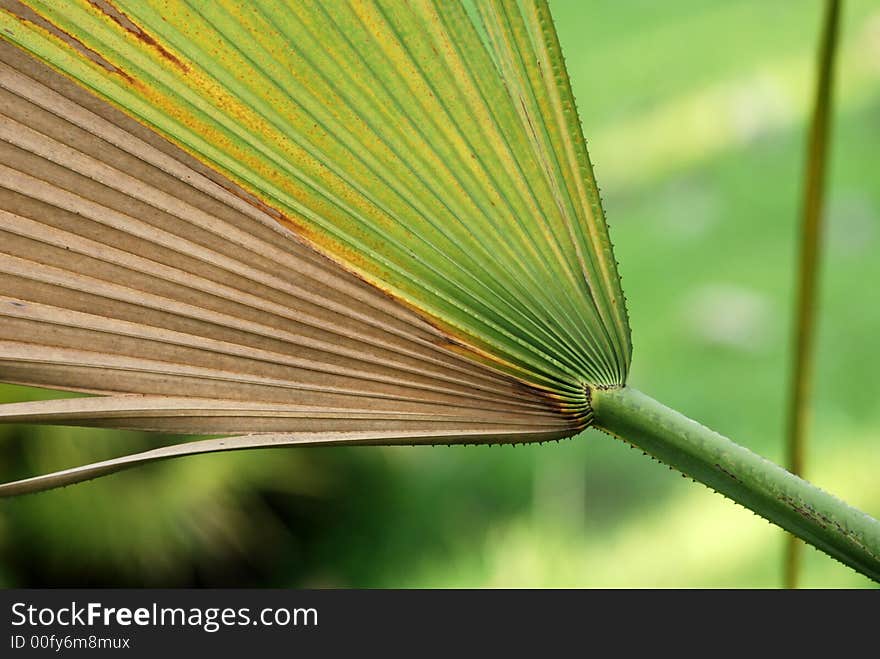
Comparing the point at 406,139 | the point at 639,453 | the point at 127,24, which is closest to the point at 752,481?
the point at 406,139

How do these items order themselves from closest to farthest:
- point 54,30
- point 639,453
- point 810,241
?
1. point 54,30
2. point 810,241
3. point 639,453

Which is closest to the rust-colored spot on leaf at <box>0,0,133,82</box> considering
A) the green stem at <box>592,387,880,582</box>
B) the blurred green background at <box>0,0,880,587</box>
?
the green stem at <box>592,387,880,582</box>

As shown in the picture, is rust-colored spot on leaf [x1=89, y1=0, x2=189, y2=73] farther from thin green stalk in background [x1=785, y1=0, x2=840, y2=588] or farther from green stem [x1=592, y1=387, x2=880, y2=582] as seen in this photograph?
thin green stalk in background [x1=785, y1=0, x2=840, y2=588]

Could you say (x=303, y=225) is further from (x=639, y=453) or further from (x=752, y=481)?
(x=639, y=453)

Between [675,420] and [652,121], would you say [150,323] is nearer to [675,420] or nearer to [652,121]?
[675,420]

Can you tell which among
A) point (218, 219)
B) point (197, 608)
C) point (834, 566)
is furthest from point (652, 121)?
point (218, 219)

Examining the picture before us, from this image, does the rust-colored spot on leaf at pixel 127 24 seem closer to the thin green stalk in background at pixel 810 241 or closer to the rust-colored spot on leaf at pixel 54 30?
the rust-colored spot on leaf at pixel 54 30
